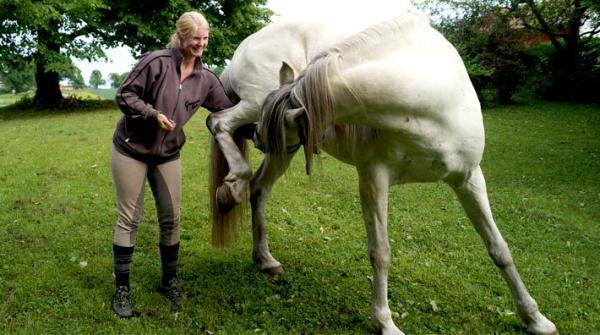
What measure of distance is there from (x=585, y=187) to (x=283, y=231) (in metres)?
4.59

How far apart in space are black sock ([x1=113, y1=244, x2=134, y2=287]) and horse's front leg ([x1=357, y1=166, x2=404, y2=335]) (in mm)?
1560

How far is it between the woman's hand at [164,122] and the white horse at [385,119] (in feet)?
1.10

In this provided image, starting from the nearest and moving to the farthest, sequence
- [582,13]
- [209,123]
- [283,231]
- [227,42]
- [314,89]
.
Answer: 1. [314,89]
2. [209,123]
3. [283,231]
4. [582,13]
5. [227,42]

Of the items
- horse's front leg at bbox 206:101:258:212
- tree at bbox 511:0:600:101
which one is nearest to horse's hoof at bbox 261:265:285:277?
horse's front leg at bbox 206:101:258:212

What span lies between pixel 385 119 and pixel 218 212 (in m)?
1.69

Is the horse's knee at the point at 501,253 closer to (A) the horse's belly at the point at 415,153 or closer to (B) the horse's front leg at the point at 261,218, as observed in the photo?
(A) the horse's belly at the point at 415,153

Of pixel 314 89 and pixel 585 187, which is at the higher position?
pixel 314 89

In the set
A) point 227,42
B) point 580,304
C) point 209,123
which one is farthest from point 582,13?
point 209,123

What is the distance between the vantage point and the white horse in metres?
2.22

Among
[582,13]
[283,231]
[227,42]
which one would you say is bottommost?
[283,231]

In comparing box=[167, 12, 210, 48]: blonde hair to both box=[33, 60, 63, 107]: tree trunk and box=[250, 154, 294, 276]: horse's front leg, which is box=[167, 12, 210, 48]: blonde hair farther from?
box=[33, 60, 63, 107]: tree trunk

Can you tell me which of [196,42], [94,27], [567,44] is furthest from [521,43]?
[196,42]

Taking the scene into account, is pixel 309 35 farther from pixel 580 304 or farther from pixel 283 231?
pixel 580 304

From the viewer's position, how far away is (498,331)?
3.14m
